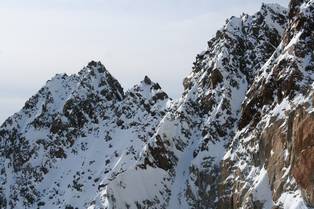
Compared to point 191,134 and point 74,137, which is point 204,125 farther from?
point 74,137

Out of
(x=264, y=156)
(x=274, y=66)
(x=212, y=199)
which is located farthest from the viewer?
(x=212, y=199)

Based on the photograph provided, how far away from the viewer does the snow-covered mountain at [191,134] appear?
103375 millimetres

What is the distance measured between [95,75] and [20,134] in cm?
2800

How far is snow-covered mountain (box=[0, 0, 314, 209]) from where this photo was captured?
A: 10338 cm

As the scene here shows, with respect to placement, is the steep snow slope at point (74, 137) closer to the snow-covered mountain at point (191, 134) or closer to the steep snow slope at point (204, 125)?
the snow-covered mountain at point (191, 134)

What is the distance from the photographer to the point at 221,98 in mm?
144125

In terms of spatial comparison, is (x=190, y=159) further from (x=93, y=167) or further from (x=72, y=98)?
(x=72, y=98)

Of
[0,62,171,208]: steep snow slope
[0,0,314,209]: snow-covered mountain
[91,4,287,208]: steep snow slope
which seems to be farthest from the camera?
[0,62,171,208]: steep snow slope

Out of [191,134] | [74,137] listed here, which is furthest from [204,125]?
[74,137]

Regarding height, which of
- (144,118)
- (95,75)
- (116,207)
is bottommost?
(116,207)

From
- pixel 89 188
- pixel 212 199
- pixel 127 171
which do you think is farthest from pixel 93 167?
pixel 212 199

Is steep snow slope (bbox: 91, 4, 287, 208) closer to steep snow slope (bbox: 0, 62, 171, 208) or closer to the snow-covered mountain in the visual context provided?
the snow-covered mountain

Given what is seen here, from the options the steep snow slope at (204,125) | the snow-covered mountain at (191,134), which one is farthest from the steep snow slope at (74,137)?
the steep snow slope at (204,125)

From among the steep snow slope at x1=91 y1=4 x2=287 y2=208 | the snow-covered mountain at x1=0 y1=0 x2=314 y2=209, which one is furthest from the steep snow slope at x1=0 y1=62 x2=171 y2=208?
the steep snow slope at x1=91 y1=4 x2=287 y2=208
